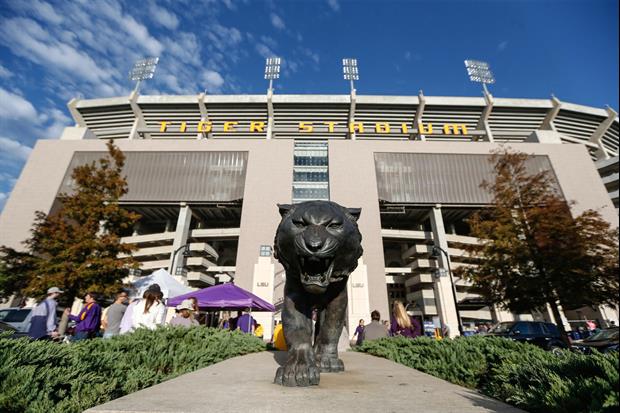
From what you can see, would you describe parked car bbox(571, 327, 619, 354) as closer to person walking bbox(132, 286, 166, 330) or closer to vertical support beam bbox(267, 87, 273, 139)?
person walking bbox(132, 286, 166, 330)

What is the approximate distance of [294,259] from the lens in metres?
2.57

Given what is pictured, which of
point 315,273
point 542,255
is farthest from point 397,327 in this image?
point 542,255

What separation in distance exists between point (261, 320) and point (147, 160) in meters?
24.9

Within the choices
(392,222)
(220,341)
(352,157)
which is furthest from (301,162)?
(220,341)

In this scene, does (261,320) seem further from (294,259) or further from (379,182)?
(294,259)

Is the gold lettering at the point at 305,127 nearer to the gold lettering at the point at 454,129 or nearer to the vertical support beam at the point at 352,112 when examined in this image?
the vertical support beam at the point at 352,112

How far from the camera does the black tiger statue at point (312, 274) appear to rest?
7.34 ft

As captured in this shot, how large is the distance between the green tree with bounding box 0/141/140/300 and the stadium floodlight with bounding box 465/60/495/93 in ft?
180

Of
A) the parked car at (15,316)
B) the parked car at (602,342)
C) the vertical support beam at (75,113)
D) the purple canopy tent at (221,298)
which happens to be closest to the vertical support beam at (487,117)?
the parked car at (602,342)

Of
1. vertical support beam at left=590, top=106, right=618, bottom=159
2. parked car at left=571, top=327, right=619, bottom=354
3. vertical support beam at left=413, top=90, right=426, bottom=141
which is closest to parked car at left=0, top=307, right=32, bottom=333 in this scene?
parked car at left=571, top=327, right=619, bottom=354

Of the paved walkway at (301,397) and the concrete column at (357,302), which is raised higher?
the concrete column at (357,302)

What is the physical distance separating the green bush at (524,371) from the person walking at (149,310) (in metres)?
4.75

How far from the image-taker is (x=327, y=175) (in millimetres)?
37625

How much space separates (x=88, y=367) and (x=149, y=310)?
4183 millimetres
